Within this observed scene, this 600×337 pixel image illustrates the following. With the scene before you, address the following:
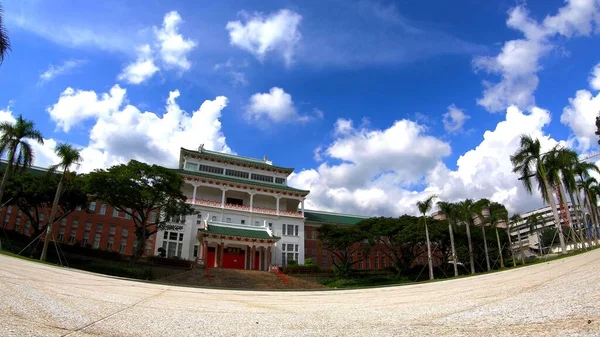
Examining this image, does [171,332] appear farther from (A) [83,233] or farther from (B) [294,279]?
(A) [83,233]

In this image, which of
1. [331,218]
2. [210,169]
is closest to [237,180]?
[210,169]

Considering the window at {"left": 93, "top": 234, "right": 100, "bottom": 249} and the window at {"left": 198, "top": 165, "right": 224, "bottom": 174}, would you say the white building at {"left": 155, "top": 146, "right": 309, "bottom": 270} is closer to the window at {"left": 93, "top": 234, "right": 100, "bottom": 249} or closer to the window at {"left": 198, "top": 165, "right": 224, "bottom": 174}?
the window at {"left": 198, "top": 165, "right": 224, "bottom": 174}

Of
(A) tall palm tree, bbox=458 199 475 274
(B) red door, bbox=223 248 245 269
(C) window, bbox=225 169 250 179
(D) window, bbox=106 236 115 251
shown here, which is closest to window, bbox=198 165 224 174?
(C) window, bbox=225 169 250 179

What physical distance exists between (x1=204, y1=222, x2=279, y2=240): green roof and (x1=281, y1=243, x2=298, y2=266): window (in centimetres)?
476

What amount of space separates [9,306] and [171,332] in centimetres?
234

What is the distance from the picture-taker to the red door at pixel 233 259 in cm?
4091

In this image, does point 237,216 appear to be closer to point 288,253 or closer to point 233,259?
point 233,259

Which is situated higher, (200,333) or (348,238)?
(348,238)

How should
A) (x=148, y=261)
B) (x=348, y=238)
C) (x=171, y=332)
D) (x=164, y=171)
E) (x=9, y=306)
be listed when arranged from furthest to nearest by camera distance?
(x=348, y=238) → (x=148, y=261) → (x=164, y=171) → (x=9, y=306) → (x=171, y=332)

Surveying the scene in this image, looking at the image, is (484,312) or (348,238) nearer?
(484,312)

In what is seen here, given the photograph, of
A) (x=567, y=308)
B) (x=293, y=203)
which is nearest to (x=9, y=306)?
(x=567, y=308)

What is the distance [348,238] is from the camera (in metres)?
37.7

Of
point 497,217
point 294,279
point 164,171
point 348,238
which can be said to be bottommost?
point 294,279

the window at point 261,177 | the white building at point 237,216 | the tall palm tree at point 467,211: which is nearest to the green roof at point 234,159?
→ the white building at point 237,216
